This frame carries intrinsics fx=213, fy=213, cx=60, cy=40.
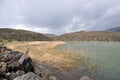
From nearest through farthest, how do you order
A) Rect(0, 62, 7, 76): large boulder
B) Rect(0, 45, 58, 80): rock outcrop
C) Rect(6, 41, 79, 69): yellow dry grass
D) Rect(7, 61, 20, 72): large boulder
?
Rect(0, 45, 58, 80): rock outcrop < Rect(0, 62, 7, 76): large boulder < Rect(7, 61, 20, 72): large boulder < Rect(6, 41, 79, 69): yellow dry grass

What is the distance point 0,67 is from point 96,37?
589 feet

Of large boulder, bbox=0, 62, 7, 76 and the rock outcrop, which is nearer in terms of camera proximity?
the rock outcrop

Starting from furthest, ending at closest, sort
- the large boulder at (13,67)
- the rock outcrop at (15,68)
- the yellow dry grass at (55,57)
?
the yellow dry grass at (55,57)
the large boulder at (13,67)
the rock outcrop at (15,68)

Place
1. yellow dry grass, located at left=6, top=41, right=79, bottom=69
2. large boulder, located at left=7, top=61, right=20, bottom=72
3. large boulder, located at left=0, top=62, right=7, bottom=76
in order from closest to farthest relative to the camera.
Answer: large boulder, located at left=0, top=62, right=7, bottom=76 < large boulder, located at left=7, top=61, right=20, bottom=72 < yellow dry grass, located at left=6, top=41, right=79, bottom=69

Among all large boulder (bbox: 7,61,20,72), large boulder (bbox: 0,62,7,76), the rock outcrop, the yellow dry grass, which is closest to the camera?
the rock outcrop

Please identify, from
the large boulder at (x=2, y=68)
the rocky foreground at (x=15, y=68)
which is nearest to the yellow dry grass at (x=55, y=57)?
the rocky foreground at (x=15, y=68)

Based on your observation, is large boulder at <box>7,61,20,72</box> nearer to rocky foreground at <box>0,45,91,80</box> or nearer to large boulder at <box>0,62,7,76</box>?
rocky foreground at <box>0,45,91,80</box>

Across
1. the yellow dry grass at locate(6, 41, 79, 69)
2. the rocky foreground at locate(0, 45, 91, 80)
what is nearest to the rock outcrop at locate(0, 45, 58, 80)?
the rocky foreground at locate(0, 45, 91, 80)

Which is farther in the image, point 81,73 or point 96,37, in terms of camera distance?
point 96,37

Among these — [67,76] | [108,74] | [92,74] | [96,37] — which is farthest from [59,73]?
[96,37]

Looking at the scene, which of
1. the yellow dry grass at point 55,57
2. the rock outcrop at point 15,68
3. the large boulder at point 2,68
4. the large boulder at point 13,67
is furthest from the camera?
the yellow dry grass at point 55,57

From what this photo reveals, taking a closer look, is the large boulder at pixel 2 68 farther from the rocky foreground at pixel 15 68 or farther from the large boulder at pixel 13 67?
the large boulder at pixel 13 67

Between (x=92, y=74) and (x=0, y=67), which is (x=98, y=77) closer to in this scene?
(x=92, y=74)

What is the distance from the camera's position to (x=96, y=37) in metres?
194
